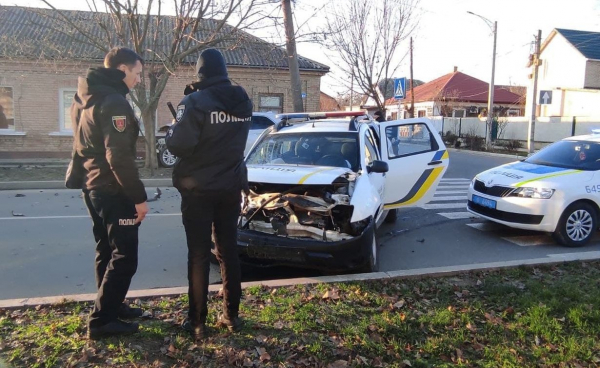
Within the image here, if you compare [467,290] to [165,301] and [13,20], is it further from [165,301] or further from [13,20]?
[13,20]

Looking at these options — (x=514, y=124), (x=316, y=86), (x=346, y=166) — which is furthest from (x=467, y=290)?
(x=514, y=124)

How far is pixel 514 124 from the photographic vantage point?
31.1m

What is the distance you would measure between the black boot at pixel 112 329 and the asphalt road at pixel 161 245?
5.38 ft

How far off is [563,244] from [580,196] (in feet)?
2.38

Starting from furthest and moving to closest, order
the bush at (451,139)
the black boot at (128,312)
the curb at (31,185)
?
the bush at (451,139), the curb at (31,185), the black boot at (128,312)

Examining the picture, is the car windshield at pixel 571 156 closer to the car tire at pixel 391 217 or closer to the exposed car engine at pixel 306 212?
the car tire at pixel 391 217

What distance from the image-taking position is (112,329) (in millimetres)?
3281

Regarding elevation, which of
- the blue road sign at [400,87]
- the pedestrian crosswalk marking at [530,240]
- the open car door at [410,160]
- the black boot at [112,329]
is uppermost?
the blue road sign at [400,87]

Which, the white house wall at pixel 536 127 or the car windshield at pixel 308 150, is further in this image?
the white house wall at pixel 536 127

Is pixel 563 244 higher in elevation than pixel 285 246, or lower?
lower

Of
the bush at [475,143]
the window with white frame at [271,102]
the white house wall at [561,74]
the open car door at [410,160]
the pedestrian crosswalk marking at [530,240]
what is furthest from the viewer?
the white house wall at [561,74]

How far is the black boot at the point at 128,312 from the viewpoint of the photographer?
3.66m

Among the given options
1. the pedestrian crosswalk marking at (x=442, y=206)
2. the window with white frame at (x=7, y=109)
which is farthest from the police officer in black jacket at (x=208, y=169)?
the window with white frame at (x=7, y=109)

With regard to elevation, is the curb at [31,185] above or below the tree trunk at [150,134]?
below
